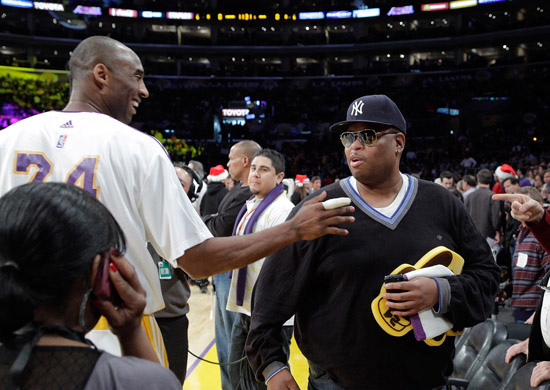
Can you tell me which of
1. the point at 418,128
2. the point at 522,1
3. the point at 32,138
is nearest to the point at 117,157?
the point at 32,138

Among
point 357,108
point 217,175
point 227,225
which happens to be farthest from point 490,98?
point 357,108

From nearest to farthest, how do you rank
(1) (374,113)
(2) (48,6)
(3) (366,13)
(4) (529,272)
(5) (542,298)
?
(1) (374,113) → (5) (542,298) → (4) (529,272) → (2) (48,6) → (3) (366,13)

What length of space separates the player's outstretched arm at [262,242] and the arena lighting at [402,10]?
1567 inches

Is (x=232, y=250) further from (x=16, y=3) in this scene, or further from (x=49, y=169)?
(x=16, y=3)

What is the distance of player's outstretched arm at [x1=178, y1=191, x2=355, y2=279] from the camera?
1.97 metres

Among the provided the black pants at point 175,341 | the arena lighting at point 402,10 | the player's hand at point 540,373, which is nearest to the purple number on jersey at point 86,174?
the black pants at point 175,341

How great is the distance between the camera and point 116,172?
191 cm

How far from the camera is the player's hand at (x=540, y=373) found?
8.48 ft

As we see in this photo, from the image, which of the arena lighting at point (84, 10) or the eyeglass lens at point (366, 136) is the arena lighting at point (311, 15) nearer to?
the arena lighting at point (84, 10)

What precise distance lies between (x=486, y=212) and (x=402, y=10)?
33.2m

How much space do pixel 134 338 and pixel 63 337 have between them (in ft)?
0.58

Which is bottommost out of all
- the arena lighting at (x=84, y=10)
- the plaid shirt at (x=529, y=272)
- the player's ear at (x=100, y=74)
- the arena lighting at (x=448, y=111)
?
the plaid shirt at (x=529, y=272)

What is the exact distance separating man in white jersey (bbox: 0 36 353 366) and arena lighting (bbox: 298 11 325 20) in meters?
41.0

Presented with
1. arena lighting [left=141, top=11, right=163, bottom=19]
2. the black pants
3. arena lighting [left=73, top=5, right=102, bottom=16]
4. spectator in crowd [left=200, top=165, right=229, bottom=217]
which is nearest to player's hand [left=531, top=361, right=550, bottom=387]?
the black pants
